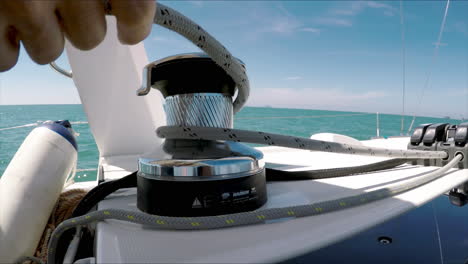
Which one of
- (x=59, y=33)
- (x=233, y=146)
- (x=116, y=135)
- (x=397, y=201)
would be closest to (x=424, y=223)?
(x=397, y=201)

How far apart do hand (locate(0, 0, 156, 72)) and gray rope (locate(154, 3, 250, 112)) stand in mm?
71

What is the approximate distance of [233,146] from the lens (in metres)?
0.42

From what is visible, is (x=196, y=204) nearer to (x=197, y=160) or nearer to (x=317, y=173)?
(x=197, y=160)

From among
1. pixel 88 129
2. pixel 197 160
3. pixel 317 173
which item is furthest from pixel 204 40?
pixel 88 129

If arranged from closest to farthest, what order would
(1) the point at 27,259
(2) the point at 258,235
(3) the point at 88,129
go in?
(2) the point at 258,235
(1) the point at 27,259
(3) the point at 88,129

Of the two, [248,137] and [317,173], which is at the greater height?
[248,137]

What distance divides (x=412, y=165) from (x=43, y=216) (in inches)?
35.5

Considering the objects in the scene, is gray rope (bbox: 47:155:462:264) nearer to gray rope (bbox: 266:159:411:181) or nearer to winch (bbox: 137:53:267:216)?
winch (bbox: 137:53:267:216)

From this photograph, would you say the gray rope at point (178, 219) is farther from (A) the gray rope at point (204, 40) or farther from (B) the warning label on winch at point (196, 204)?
(A) the gray rope at point (204, 40)

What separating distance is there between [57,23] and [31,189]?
51 cm

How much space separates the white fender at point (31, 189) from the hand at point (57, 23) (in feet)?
1.48

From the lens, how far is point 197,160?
36cm

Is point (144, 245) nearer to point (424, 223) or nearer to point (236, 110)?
point (236, 110)

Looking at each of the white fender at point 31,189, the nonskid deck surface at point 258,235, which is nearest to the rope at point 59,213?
the white fender at point 31,189
